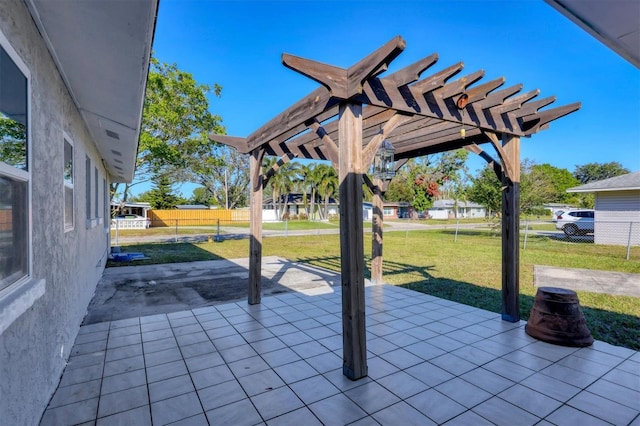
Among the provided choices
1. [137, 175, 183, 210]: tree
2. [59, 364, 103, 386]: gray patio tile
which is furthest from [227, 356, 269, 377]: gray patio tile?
[137, 175, 183, 210]: tree

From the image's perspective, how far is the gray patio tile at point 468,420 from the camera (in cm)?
204

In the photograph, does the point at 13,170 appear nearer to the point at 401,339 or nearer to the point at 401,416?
the point at 401,416

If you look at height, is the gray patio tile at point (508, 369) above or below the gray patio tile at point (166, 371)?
above

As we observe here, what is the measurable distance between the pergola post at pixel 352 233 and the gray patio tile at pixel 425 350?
0.71 metres

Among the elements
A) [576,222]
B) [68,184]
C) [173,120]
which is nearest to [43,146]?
[68,184]

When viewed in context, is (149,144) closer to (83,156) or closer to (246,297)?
(83,156)

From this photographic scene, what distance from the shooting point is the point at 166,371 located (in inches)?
109

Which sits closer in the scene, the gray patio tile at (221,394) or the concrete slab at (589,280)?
the gray patio tile at (221,394)

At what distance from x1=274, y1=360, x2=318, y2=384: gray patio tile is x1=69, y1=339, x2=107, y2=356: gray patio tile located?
1.94 metres

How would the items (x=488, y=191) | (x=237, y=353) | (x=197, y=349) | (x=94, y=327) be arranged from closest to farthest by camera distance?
(x=237, y=353)
(x=197, y=349)
(x=94, y=327)
(x=488, y=191)

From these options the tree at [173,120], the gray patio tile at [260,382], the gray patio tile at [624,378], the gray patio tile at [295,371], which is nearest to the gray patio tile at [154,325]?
the gray patio tile at [260,382]

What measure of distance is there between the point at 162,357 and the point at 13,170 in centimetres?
216

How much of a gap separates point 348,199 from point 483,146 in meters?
2.82

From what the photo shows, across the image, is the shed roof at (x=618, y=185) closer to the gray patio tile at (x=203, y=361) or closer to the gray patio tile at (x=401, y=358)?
the gray patio tile at (x=401, y=358)
